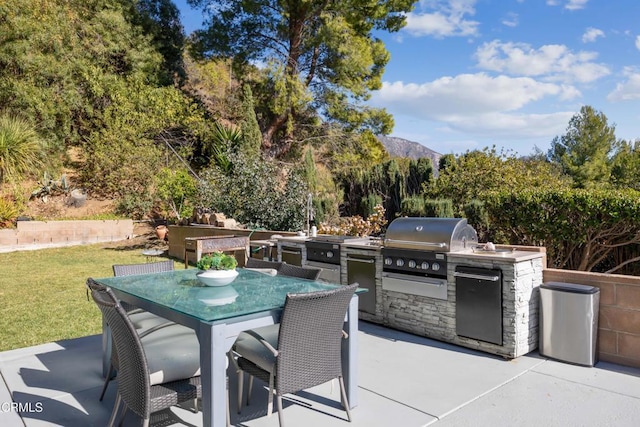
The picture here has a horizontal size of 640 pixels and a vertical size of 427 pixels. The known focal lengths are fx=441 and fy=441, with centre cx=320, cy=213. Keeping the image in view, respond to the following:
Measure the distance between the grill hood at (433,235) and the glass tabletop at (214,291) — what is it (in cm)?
147

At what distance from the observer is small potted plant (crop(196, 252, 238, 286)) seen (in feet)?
10.4

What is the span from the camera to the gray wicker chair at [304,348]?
2.44 meters

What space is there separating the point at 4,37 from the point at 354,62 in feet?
36.9

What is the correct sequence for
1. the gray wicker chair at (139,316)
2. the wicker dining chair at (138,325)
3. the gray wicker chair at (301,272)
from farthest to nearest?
the gray wicker chair at (301,272) < the gray wicker chair at (139,316) < the wicker dining chair at (138,325)

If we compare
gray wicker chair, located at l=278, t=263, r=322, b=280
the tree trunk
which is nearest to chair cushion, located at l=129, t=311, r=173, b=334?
gray wicker chair, located at l=278, t=263, r=322, b=280

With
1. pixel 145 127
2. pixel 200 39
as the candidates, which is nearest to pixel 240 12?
pixel 200 39

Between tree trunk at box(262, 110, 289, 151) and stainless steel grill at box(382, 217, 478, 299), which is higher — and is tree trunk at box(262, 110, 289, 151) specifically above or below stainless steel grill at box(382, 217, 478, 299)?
above

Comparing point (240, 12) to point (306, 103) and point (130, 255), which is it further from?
point (130, 255)

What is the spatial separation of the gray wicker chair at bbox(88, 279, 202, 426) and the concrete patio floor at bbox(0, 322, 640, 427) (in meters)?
0.33

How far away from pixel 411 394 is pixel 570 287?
68.8 inches

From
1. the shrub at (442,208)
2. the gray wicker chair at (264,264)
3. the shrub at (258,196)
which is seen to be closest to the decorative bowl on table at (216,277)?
the gray wicker chair at (264,264)

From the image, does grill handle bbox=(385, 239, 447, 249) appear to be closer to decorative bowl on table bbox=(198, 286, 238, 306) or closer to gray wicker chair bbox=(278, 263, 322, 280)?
gray wicker chair bbox=(278, 263, 322, 280)

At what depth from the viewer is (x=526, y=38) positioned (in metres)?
13.2

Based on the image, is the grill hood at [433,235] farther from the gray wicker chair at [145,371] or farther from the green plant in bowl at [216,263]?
the gray wicker chair at [145,371]
